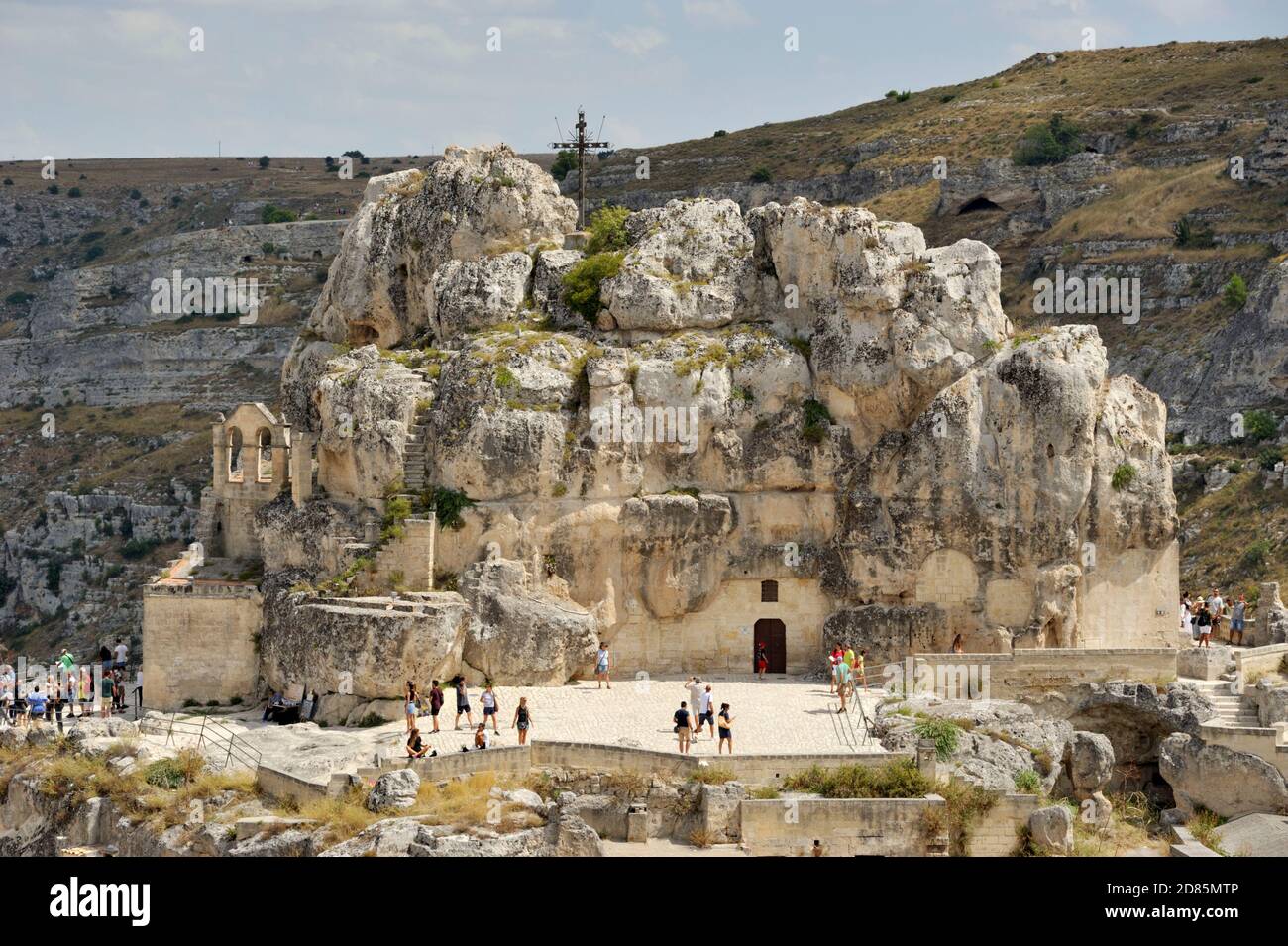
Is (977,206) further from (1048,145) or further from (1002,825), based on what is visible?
(1002,825)

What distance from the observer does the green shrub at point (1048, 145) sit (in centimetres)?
8419

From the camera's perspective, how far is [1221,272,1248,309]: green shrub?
6500 centimetres

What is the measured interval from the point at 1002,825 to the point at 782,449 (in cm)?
1110

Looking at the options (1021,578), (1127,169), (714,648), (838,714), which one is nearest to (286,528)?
(714,648)

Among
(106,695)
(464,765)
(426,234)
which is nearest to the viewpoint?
(464,765)

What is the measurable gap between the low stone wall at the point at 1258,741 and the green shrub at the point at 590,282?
16.4 m

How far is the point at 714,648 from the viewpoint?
4075 centimetres

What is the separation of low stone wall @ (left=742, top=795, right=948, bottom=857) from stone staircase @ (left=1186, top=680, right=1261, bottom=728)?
8333 mm

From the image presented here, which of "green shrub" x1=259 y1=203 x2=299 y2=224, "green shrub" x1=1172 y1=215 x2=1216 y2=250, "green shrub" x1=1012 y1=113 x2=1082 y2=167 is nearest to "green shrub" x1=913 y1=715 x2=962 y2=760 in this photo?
"green shrub" x1=1172 y1=215 x2=1216 y2=250

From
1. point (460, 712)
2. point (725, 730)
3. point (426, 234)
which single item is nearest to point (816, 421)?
point (725, 730)

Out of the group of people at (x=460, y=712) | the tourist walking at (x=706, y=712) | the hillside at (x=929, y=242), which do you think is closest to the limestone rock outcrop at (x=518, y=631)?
the group of people at (x=460, y=712)

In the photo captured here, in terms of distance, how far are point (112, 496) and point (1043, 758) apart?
57932 millimetres

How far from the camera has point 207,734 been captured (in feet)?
120

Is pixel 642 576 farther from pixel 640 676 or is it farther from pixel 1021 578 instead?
pixel 1021 578
